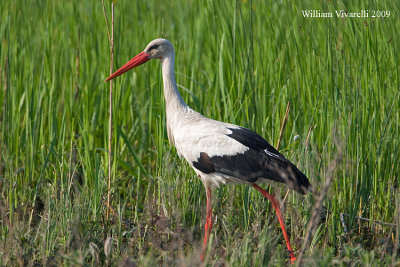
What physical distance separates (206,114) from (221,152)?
82 cm

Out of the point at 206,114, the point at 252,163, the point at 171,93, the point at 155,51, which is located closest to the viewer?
the point at 252,163

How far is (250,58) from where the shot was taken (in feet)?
15.3

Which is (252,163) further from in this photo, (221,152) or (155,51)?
(155,51)

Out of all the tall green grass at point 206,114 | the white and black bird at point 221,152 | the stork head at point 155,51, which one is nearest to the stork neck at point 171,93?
the white and black bird at point 221,152

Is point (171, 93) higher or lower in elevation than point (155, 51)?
lower

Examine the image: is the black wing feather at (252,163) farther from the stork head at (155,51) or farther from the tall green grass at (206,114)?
the stork head at (155,51)

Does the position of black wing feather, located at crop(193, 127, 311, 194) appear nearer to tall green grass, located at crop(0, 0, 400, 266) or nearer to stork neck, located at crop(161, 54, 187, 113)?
tall green grass, located at crop(0, 0, 400, 266)

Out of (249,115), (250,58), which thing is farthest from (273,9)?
(249,115)

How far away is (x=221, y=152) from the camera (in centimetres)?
397

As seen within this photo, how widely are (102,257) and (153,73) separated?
2.08 meters

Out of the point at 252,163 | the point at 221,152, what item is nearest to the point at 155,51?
the point at 221,152

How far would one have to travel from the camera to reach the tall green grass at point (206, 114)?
359cm

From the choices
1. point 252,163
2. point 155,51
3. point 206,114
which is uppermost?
point 155,51

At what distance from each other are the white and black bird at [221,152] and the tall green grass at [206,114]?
0.46ft
